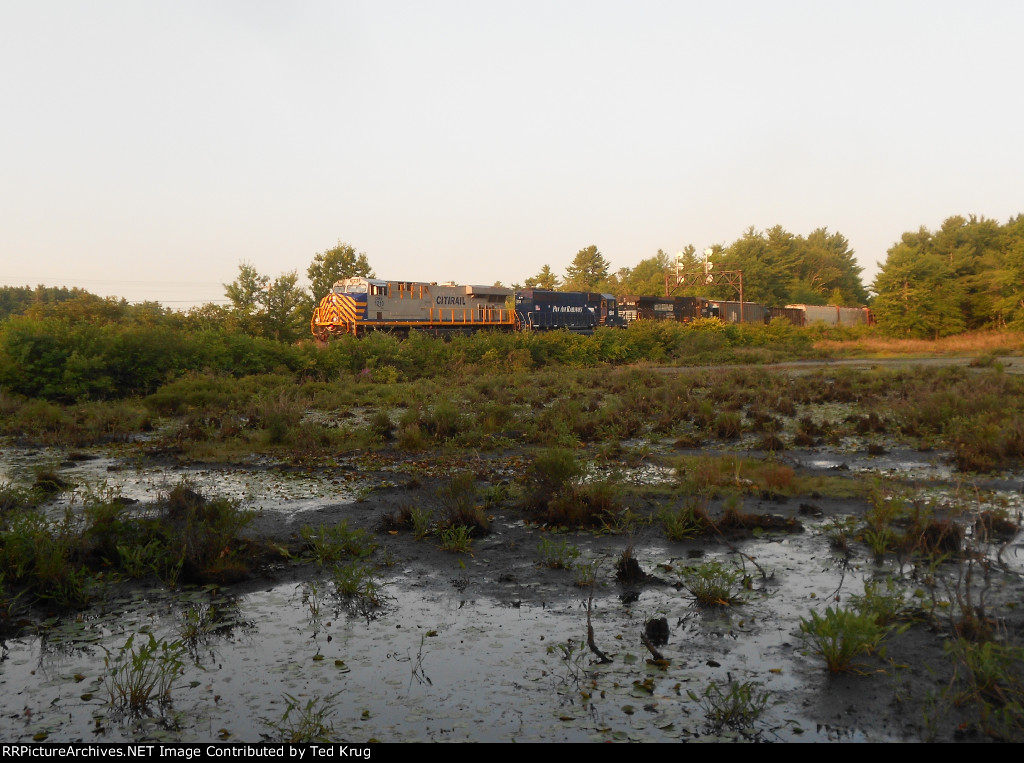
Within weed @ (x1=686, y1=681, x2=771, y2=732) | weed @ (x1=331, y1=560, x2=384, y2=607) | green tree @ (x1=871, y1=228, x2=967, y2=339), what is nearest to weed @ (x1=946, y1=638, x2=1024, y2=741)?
weed @ (x1=686, y1=681, x2=771, y2=732)

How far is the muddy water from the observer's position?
178 inches

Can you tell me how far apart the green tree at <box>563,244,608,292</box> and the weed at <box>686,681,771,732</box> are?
302 feet

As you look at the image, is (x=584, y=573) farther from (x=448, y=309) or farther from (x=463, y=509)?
(x=448, y=309)

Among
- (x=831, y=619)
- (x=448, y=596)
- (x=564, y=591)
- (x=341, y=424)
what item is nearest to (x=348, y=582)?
(x=448, y=596)

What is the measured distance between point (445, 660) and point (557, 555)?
2424 millimetres

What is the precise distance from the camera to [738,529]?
8508 mm

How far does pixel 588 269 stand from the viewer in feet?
319

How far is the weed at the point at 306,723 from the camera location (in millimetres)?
4277

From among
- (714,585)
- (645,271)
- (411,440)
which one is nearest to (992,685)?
(714,585)

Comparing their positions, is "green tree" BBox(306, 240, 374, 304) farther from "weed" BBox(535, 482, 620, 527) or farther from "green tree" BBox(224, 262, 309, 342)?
"weed" BBox(535, 482, 620, 527)

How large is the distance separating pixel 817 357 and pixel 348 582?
43.2 metres

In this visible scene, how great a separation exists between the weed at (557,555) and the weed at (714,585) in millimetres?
1158

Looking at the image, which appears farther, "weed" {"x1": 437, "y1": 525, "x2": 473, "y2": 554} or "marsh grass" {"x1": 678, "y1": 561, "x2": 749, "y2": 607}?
"weed" {"x1": 437, "y1": 525, "x2": 473, "y2": 554}

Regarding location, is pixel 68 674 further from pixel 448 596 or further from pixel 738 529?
pixel 738 529
